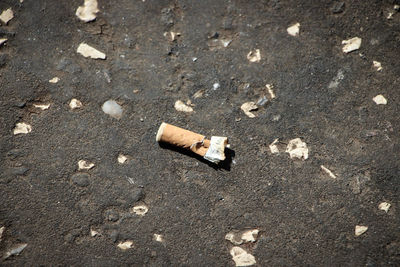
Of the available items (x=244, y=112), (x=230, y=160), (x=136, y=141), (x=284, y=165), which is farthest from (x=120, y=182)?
(x=284, y=165)

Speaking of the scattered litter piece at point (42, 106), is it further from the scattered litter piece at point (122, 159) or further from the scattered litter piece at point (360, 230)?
the scattered litter piece at point (360, 230)

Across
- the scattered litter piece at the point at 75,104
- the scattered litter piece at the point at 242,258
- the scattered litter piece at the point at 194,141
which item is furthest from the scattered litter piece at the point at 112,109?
the scattered litter piece at the point at 242,258

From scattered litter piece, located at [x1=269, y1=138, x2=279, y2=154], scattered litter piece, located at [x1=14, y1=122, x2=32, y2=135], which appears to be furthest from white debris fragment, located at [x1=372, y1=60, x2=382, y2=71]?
scattered litter piece, located at [x1=14, y1=122, x2=32, y2=135]

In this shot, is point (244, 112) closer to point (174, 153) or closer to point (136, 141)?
point (174, 153)

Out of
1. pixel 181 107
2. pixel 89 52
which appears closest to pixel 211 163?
pixel 181 107

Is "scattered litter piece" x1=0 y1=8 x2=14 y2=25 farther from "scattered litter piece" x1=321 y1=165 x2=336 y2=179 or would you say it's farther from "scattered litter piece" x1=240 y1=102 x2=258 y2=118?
"scattered litter piece" x1=321 y1=165 x2=336 y2=179

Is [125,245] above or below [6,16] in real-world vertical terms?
below

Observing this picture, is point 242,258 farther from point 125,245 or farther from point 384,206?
point 384,206
